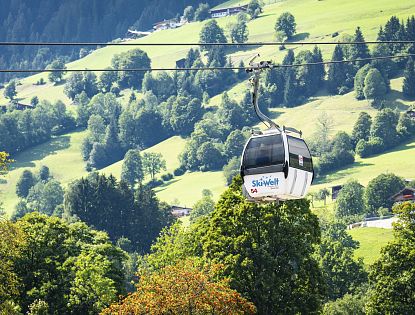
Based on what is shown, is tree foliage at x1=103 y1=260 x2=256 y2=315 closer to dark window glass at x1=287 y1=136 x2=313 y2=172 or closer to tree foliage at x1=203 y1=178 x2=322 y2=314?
tree foliage at x1=203 y1=178 x2=322 y2=314

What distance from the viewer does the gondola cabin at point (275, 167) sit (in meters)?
43.5

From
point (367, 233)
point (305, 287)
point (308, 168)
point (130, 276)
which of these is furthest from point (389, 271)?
point (367, 233)

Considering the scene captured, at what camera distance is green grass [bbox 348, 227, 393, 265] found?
15275 centimetres

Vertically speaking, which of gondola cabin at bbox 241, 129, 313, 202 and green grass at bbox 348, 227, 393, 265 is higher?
gondola cabin at bbox 241, 129, 313, 202

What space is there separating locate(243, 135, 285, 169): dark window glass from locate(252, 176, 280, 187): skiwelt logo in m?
0.51

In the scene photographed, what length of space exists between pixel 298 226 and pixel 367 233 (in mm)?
100796

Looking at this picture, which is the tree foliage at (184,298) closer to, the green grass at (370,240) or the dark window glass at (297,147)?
the dark window glass at (297,147)

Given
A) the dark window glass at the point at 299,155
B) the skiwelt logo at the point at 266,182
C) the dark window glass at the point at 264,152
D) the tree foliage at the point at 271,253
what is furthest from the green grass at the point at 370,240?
the skiwelt logo at the point at 266,182

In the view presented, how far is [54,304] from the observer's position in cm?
7362

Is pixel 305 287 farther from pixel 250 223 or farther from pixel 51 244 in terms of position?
pixel 51 244

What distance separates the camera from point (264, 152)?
4403 centimetres

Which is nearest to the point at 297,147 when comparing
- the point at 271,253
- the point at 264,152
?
the point at 264,152

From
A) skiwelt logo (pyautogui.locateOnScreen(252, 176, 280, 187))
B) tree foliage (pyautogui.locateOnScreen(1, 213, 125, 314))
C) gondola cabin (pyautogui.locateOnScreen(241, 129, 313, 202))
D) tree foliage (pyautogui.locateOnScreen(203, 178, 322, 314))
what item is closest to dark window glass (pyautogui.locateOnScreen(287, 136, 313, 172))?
gondola cabin (pyautogui.locateOnScreen(241, 129, 313, 202))

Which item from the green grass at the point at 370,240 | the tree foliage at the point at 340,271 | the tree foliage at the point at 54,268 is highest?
the tree foliage at the point at 54,268
